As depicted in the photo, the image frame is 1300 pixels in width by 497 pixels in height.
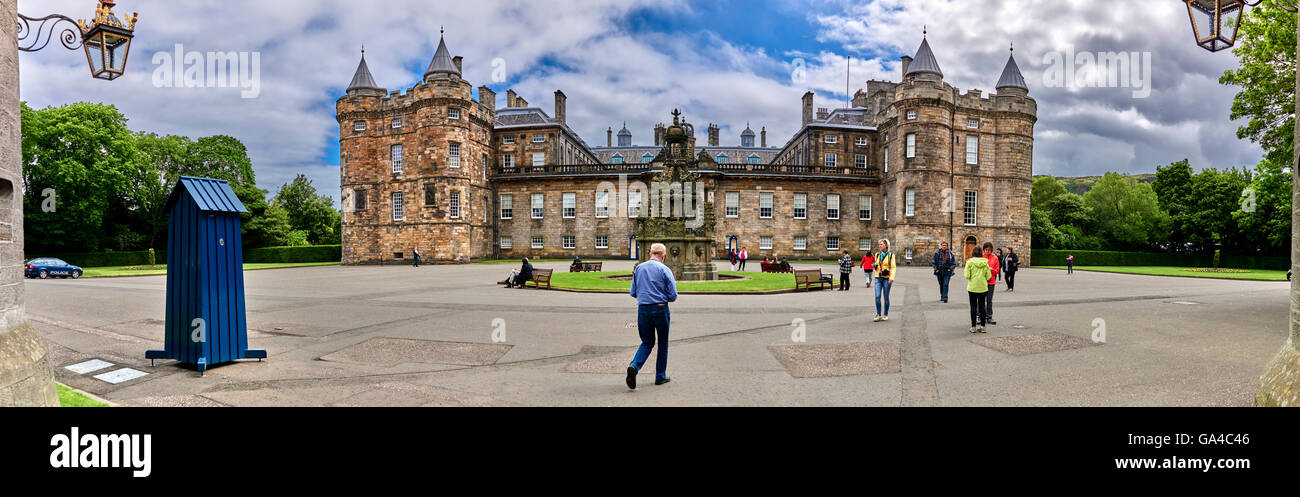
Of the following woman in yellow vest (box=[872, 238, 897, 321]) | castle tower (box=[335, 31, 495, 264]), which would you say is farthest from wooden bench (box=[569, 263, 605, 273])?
castle tower (box=[335, 31, 495, 264])

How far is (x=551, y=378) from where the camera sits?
6.53 metres

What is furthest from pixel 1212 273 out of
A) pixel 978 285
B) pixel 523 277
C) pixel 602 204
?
pixel 602 204

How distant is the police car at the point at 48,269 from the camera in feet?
89.5

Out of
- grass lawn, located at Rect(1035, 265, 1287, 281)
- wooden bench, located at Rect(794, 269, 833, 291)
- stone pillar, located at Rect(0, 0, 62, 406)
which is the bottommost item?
grass lawn, located at Rect(1035, 265, 1287, 281)

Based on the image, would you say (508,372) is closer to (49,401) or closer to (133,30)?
(49,401)

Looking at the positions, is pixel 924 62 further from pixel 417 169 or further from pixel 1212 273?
pixel 417 169

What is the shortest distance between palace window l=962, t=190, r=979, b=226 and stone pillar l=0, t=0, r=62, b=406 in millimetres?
48210

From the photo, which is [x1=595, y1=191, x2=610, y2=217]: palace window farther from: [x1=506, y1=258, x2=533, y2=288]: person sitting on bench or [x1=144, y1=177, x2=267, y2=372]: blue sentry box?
[x1=144, y1=177, x2=267, y2=372]: blue sentry box

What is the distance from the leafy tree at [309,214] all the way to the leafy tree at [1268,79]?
67242 mm

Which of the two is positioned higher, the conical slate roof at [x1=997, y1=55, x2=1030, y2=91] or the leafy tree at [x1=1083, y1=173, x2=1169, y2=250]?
the conical slate roof at [x1=997, y1=55, x2=1030, y2=91]

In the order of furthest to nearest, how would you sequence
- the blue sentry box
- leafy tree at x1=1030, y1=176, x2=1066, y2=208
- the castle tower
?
leafy tree at x1=1030, y1=176, x2=1066, y2=208, the castle tower, the blue sentry box

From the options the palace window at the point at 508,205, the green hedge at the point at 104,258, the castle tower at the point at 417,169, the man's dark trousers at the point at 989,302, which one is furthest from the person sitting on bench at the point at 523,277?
the green hedge at the point at 104,258

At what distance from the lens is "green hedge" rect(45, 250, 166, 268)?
42188mm
